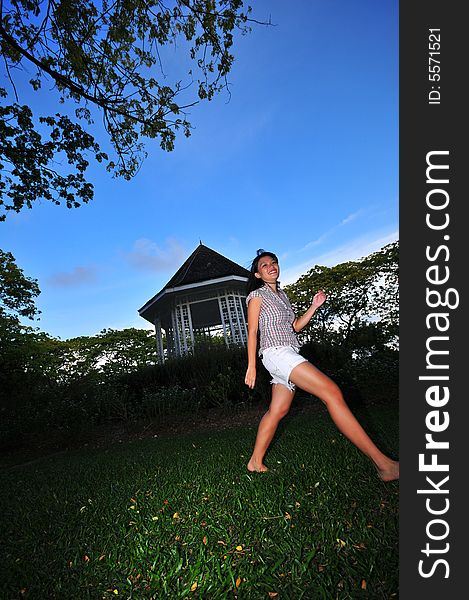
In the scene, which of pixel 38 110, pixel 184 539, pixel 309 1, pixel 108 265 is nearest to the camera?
pixel 184 539

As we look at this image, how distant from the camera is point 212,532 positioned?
2234 mm

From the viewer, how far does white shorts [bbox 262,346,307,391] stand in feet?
9.72

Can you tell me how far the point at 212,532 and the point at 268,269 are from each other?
2.16 m

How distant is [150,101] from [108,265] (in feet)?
35.9

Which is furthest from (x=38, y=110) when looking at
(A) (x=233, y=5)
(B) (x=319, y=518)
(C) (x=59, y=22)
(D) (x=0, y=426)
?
(B) (x=319, y=518)

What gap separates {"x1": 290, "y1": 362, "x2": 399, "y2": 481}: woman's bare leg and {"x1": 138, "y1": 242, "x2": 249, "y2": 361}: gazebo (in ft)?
36.5

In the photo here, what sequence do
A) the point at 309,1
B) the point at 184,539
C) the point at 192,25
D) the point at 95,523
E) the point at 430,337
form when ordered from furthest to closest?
the point at 192,25
the point at 309,1
the point at 95,523
the point at 184,539
the point at 430,337

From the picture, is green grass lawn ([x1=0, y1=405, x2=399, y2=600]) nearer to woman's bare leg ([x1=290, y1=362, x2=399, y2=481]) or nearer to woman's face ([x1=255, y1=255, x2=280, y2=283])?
woman's bare leg ([x1=290, y1=362, x2=399, y2=481])

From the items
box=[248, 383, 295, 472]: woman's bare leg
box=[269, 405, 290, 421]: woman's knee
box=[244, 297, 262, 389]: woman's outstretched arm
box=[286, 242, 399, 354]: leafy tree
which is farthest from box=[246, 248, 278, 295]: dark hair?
box=[286, 242, 399, 354]: leafy tree

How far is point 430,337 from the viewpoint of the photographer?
44.4 inches

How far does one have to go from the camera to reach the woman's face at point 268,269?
11.4ft

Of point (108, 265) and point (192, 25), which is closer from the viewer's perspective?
point (192, 25)

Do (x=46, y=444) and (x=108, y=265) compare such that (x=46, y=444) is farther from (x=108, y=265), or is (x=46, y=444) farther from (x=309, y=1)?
(x=108, y=265)

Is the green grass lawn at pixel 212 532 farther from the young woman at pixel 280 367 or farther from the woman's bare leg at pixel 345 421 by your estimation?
the young woman at pixel 280 367
